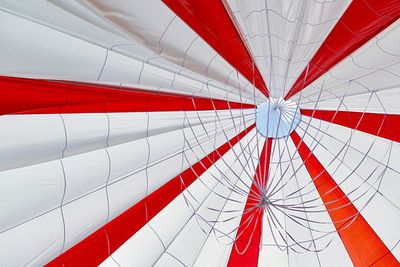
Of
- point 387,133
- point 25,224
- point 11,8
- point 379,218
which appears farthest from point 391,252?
point 11,8

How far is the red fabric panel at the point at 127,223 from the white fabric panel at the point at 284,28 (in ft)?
1.63

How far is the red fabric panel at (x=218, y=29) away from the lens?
1.88 metres

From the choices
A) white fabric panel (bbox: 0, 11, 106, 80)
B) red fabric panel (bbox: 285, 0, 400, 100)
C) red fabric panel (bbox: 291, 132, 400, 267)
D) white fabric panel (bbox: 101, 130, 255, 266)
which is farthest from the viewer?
red fabric panel (bbox: 291, 132, 400, 267)

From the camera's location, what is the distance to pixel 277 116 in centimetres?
300

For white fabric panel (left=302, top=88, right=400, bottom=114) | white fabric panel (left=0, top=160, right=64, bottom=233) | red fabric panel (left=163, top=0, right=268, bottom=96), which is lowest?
white fabric panel (left=0, top=160, right=64, bottom=233)

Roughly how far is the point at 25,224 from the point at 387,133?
2054 millimetres

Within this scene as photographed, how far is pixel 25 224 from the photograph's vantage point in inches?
80.1

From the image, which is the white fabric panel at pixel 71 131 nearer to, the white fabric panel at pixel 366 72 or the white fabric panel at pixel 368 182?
the white fabric panel at pixel 366 72

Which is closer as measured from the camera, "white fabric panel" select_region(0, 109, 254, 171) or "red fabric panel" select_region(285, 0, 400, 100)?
"red fabric panel" select_region(285, 0, 400, 100)

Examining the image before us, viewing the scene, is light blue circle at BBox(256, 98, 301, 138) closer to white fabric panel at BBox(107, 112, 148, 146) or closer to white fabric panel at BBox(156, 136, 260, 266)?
white fabric panel at BBox(156, 136, 260, 266)

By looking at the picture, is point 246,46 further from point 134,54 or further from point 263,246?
point 263,246

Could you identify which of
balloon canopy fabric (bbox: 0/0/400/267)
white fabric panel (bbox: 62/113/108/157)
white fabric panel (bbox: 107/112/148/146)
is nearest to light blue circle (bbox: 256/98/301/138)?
balloon canopy fabric (bbox: 0/0/400/267)

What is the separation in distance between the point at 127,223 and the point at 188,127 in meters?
0.65

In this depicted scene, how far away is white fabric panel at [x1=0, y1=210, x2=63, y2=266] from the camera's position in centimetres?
194
